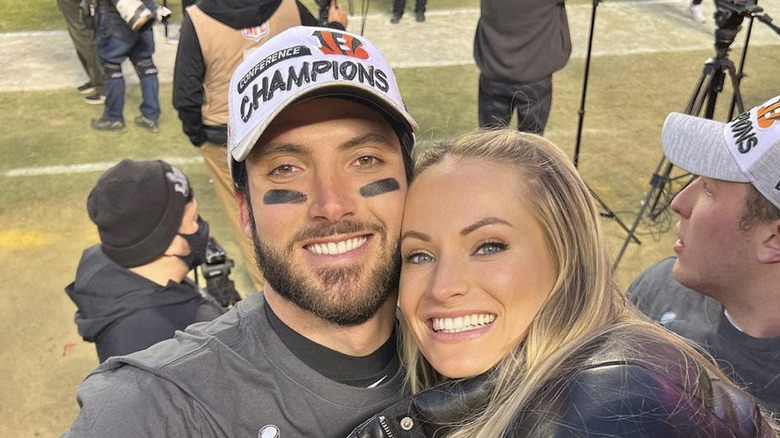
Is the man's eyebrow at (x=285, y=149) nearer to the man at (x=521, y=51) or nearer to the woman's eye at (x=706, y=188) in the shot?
the woman's eye at (x=706, y=188)

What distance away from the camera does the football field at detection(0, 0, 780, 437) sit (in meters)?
4.95

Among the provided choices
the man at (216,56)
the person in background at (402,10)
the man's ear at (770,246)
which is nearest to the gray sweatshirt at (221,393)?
the man's ear at (770,246)

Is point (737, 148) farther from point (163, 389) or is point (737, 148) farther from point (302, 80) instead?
point (163, 389)

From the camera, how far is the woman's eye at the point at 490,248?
1.88 metres

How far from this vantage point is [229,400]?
175cm

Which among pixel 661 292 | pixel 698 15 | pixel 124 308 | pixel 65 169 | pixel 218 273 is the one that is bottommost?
pixel 65 169

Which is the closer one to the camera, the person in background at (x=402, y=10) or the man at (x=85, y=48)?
the man at (x=85, y=48)

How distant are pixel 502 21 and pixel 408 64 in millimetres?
3564

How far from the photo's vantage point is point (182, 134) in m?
7.61

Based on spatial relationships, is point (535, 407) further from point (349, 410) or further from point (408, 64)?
point (408, 64)

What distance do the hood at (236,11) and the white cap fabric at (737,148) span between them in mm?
2940

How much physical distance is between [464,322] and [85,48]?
7.59m

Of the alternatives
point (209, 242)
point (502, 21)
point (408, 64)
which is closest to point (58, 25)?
point (408, 64)

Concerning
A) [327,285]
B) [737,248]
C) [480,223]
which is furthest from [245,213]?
[737,248]
